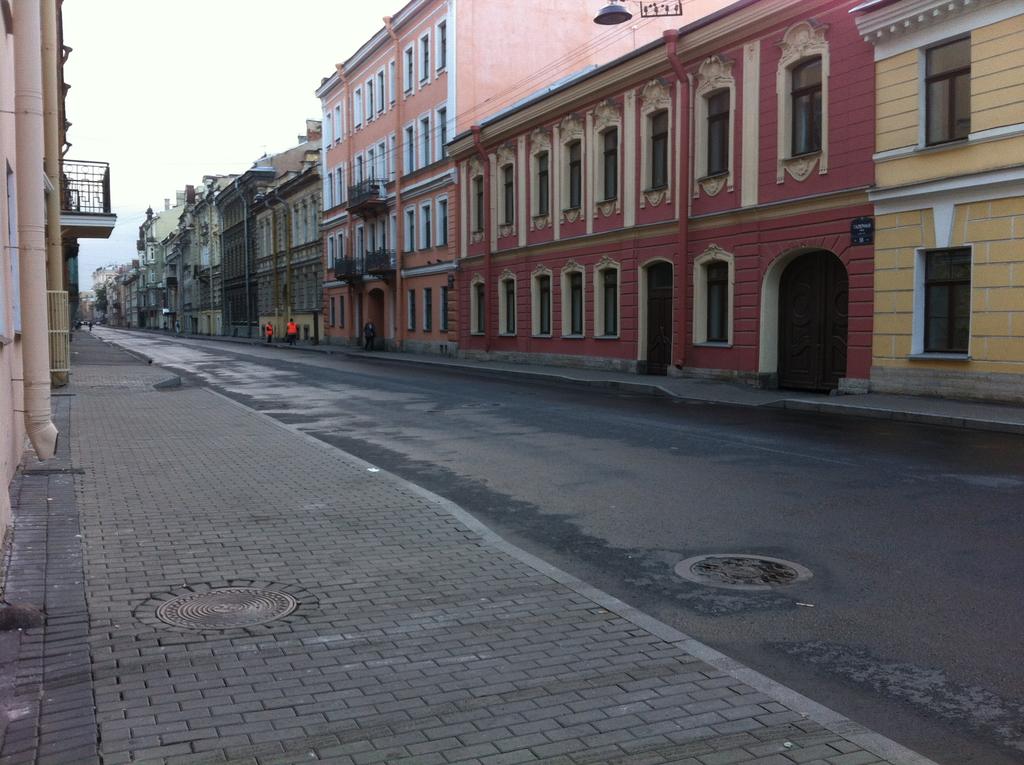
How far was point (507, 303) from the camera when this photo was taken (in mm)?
34094

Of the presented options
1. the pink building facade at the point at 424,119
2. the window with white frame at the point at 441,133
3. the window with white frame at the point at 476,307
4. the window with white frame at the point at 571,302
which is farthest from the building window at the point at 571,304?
the window with white frame at the point at 441,133

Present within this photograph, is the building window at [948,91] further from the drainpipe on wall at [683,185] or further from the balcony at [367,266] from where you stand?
the balcony at [367,266]

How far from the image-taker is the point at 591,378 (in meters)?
24.3

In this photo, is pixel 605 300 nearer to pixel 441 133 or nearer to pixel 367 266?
pixel 441 133

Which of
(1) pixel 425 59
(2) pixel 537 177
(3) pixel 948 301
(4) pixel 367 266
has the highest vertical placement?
(1) pixel 425 59

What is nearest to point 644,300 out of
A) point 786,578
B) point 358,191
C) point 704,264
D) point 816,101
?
point 704,264

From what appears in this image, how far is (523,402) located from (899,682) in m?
14.2

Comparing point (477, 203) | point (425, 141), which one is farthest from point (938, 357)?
point (425, 141)

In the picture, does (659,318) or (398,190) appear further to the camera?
(398,190)

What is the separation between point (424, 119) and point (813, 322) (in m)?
25.2

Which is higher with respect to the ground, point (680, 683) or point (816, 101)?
point (816, 101)

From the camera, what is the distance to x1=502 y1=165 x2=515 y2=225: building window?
1312 inches

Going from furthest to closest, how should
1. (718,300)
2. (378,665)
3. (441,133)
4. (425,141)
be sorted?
(425,141) → (441,133) → (718,300) → (378,665)

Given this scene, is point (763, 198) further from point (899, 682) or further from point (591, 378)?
point (899, 682)
